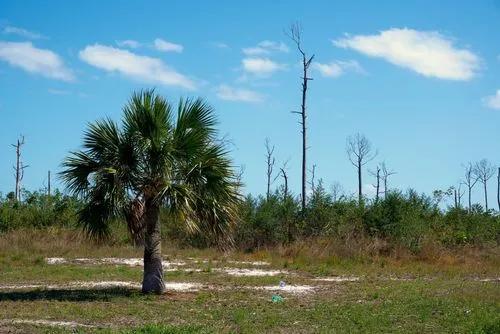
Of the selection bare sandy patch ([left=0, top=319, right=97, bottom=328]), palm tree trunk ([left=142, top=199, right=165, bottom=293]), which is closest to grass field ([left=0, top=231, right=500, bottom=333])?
bare sandy patch ([left=0, top=319, right=97, bottom=328])

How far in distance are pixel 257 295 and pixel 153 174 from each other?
12.6 ft

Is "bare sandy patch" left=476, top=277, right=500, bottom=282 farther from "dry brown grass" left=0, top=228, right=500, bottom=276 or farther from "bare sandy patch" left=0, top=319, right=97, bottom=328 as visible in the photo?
"bare sandy patch" left=0, top=319, right=97, bottom=328

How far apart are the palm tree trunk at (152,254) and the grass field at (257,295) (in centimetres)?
37

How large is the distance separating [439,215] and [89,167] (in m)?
20.7

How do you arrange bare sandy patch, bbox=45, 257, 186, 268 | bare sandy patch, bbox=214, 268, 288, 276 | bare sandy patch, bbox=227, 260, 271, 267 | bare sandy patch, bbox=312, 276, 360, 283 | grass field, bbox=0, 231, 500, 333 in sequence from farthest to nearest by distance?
1. bare sandy patch, bbox=227, 260, 271, 267
2. bare sandy patch, bbox=45, 257, 186, 268
3. bare sandy patch, bbox=214, 268, 288, 276
4. bare sandy patch, bbox=312, 276, 360, 283
5. grass field, bbox=0, 231, 500, 333

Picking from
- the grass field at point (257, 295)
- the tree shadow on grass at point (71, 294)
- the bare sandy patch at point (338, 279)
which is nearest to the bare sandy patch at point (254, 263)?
the grass field at point (257, 295)

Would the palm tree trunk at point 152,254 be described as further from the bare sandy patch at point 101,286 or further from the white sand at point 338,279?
the white sand at point 338,279

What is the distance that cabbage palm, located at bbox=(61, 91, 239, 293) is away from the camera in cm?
1362

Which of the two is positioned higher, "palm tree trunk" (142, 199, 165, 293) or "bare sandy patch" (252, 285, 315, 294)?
"palm tree trunk" (142, 199, 165, 293)

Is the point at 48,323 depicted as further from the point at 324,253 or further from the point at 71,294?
the point at 324,253

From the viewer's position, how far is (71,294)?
14.6 metres

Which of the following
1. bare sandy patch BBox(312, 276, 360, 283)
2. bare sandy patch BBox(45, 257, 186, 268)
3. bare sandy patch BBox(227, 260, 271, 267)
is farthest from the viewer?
bare sandy patch BBox(227, 260, 271, 267)

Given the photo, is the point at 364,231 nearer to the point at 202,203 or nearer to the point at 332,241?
the point at 332,241

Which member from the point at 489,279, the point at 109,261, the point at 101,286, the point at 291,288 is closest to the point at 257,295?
the point at 291,288
